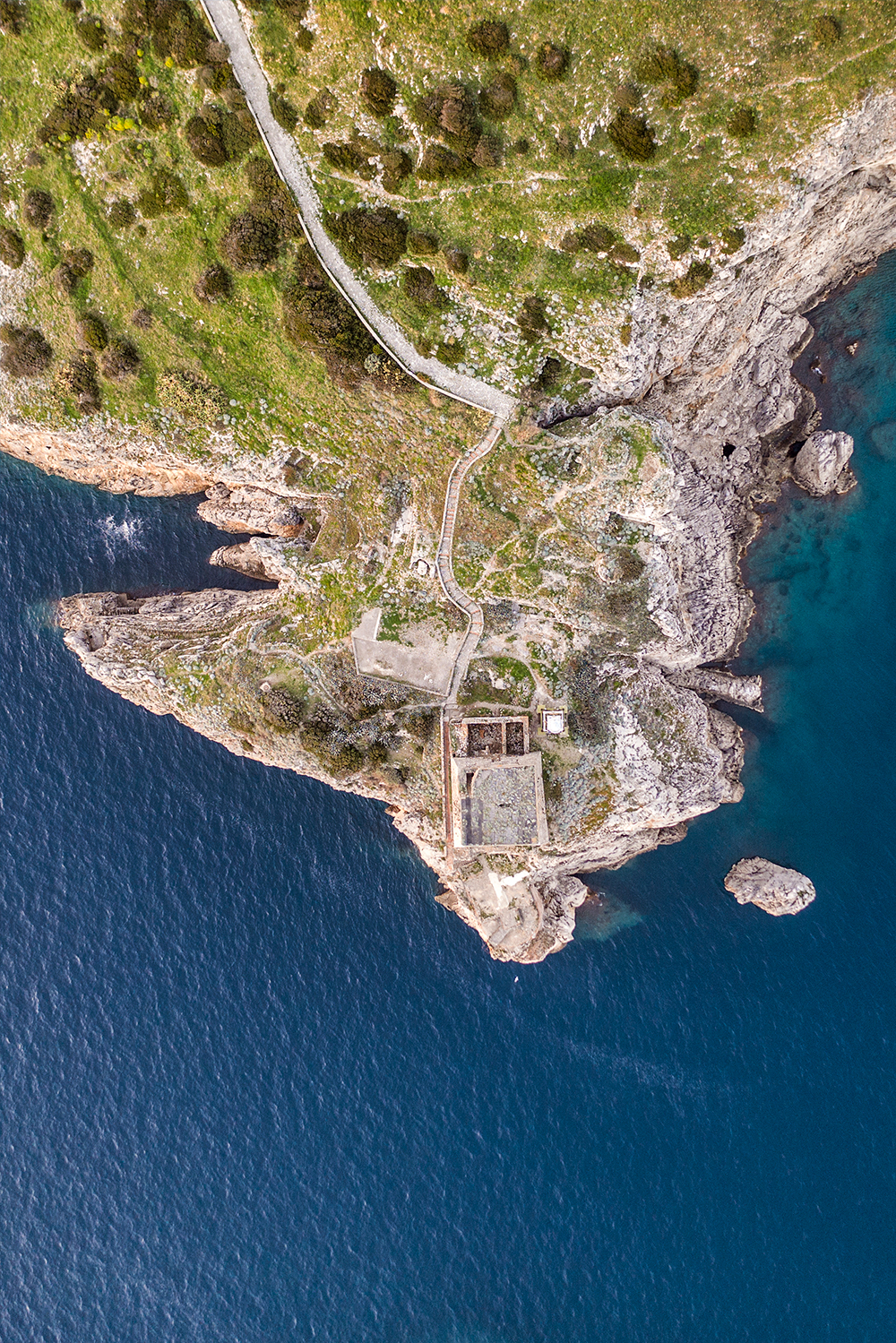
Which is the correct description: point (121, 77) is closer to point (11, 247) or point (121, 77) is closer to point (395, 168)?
point (11, 247)

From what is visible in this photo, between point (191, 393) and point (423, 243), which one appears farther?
point (191, 393)

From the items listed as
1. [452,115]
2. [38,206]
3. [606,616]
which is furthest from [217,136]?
[606,616]

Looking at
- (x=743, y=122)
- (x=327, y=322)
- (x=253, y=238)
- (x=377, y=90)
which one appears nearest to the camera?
(x=743, y=122)

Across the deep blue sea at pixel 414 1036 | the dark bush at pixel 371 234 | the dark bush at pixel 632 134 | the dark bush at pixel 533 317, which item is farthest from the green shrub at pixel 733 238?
the dark bush at pixel 371 234

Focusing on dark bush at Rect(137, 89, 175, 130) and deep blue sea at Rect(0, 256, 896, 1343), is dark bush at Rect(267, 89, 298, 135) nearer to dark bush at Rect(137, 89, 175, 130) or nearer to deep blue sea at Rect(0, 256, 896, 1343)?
dark bush at Rect(137, 89, 175, 130)

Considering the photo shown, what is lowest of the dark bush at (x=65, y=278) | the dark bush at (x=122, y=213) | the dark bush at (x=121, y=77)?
the dark bush at (x=65, y=278)

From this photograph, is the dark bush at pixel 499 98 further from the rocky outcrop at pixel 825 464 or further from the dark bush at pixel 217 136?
the rocky outcrop at pixel 825 464

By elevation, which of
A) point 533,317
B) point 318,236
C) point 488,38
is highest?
point 488,38
